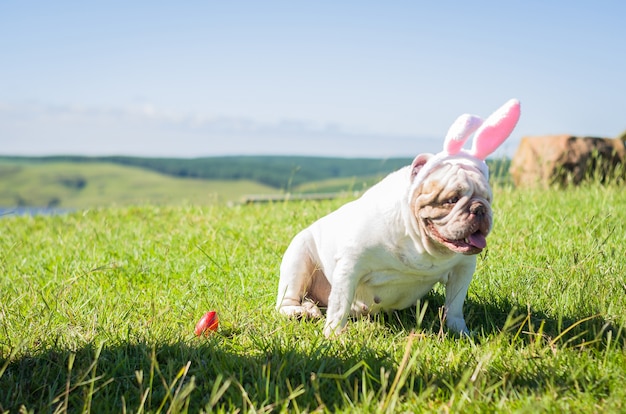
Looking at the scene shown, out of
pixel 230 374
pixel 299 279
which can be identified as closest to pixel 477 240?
pixel 299 279

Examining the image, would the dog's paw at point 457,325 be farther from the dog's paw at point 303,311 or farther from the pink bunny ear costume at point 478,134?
the pink bunny ear costume at point 478,134

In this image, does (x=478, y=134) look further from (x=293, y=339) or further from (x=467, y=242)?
(x=293, y=339)

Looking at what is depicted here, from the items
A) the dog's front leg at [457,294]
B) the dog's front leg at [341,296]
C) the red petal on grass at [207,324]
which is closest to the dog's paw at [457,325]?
the dog's front leg at [457,294]

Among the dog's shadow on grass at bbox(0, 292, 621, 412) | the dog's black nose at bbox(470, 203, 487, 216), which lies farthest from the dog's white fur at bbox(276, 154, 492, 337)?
the dog's shadow on grass at bbox(0, 292, 621, 412)

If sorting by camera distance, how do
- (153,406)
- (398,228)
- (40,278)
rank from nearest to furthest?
(153,406)
(398,228)
(40,278)

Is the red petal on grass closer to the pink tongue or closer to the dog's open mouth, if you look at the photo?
the dog's open mouth

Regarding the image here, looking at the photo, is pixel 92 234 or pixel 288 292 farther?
pixel 92 234

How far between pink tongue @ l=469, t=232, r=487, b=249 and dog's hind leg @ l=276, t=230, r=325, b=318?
1104 millimetres

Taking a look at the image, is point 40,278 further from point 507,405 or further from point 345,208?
point 507,405

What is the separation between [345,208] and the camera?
12.9 feet

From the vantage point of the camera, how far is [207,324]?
3867 millimetres

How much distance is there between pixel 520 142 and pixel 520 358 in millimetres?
10174

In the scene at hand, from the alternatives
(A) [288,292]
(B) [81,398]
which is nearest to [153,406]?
(B) [81,398]

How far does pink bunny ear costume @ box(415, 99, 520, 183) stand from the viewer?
3.34 metres
